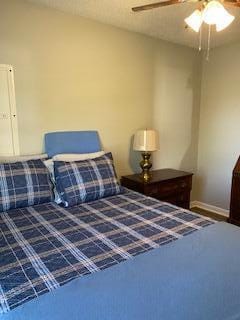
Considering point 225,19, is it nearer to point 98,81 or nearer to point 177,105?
point 98,81

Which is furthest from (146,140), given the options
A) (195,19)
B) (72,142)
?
(195,19)

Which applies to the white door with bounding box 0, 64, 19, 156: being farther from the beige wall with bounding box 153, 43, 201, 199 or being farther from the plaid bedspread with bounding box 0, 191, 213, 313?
the beige wall with bounding box 153, 43, 201, 199

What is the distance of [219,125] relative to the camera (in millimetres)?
3523

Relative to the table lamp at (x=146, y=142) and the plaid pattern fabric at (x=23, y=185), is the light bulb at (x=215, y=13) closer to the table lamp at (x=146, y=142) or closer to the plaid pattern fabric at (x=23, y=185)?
the table lamp at (x=146, y=142)

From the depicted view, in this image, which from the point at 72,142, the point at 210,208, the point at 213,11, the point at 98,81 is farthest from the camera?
the point at 210,208

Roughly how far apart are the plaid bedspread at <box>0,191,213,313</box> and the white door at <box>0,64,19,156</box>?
0.62 m

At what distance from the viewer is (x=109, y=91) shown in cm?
278

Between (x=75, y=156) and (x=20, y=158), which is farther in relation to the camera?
(x=75, y=156)

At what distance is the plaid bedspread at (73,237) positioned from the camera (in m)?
1.10

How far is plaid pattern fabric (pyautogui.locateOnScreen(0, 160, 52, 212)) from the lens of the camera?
1885mm

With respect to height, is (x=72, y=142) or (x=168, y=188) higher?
(x=72, y=142)

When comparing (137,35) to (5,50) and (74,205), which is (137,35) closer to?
(5,50)

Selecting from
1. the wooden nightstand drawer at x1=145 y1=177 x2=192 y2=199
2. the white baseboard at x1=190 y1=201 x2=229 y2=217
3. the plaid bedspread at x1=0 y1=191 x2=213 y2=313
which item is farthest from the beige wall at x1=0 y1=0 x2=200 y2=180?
the plaid bedspread at x1=0 y1=191 x2=213 y2=313

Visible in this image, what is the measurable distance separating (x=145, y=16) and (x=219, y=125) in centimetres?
181
